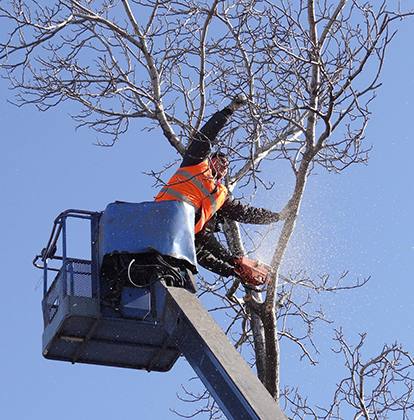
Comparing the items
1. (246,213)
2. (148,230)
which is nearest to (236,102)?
(246,213)

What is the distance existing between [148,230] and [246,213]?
173 cm

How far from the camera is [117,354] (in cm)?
874

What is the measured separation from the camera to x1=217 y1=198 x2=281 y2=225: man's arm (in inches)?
392

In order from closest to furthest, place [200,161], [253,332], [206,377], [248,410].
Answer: [248,410]
[206,377]
[200,161]
[253,332]

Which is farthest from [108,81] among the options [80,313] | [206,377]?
[206,377]

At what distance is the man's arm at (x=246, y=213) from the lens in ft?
32.6

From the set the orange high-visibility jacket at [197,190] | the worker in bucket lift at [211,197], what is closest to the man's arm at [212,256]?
the worker in bucket lift at [211,197]

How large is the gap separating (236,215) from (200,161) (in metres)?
0.70

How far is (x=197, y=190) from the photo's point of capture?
927 cm

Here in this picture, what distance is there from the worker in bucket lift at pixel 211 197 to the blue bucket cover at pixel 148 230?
710mm

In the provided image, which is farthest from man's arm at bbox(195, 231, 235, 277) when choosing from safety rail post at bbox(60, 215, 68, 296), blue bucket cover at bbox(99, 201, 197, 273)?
safety rail post at bbox(60, 215, 68, 296)

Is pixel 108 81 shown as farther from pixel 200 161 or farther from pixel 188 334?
pixel 188 334

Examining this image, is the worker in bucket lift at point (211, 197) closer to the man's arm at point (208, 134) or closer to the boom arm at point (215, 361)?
the man's arm at point (208, 134)

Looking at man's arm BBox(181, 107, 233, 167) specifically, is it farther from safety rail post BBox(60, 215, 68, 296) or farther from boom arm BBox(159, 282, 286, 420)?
boom arm BBox(159, 282, 286, 420)
